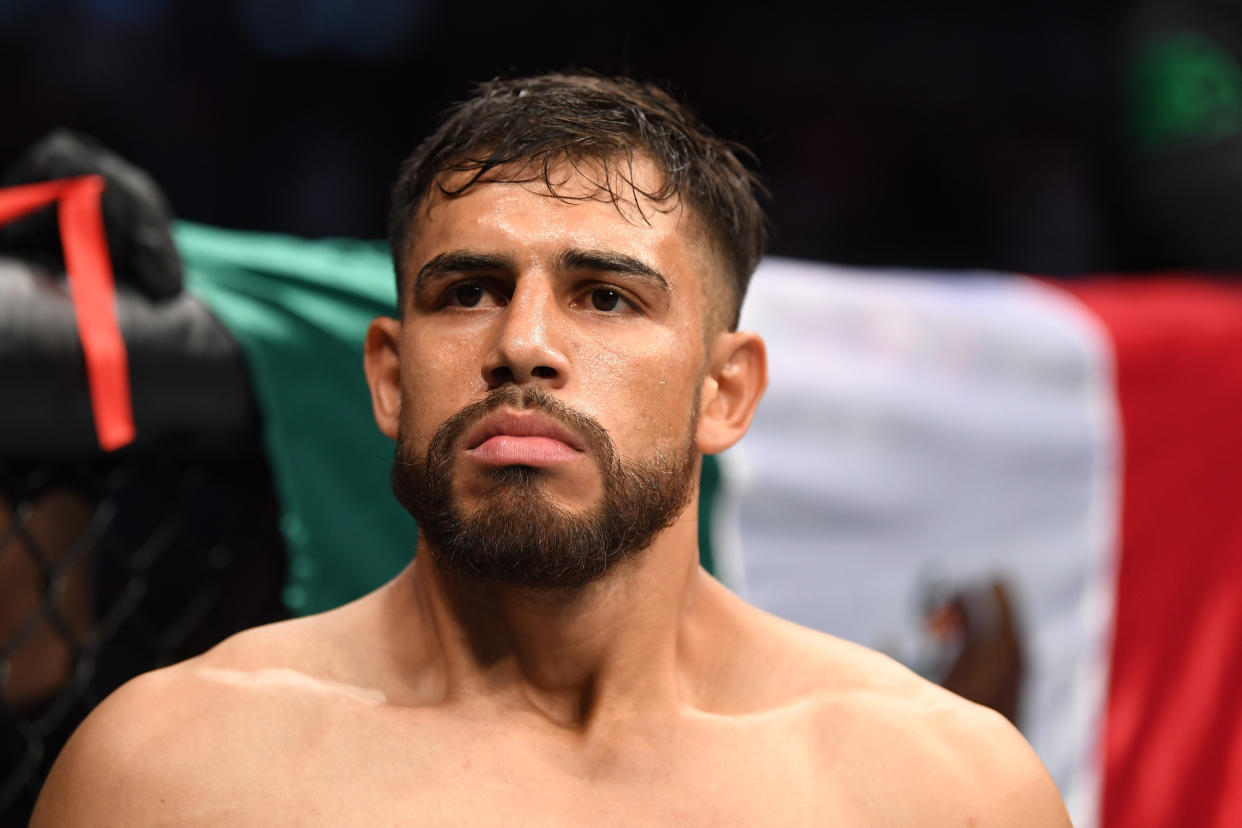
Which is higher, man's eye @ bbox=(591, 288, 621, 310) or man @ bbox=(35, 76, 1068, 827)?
man's eye @ bbox=(591, 288, 621, 310)

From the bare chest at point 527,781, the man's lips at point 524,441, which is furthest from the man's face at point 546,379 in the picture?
the bare chest at point 527,781

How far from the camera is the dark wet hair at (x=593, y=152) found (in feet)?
3.16

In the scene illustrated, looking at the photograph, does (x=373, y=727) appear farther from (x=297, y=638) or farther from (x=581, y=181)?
(x=581, y=181)

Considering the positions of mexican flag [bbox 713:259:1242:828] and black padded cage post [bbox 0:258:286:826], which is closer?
black padded cage post [bbox 0:258:286:826]

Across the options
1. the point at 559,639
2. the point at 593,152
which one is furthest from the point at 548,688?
the point at 593,152

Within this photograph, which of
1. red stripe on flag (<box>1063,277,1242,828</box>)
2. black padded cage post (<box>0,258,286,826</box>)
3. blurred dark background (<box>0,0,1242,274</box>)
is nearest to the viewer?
black padded cage post (<box>0,258,286,826</box>)

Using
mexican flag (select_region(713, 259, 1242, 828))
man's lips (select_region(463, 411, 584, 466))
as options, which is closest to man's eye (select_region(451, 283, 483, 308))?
man's lips (select_region(463, 411, 584, 466))

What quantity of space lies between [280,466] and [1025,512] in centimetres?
97

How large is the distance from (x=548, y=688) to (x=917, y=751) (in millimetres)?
287

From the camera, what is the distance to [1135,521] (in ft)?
5.91

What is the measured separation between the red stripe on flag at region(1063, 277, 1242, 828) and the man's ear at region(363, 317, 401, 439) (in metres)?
1.17

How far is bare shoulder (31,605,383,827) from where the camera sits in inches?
34.9

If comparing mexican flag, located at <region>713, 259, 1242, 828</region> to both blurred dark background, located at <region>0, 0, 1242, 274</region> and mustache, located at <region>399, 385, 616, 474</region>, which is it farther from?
blurred dark background, located at <region>0, 0, 1242, 274</region>

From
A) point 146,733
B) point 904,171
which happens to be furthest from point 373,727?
point 904,171
